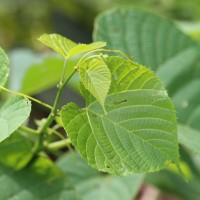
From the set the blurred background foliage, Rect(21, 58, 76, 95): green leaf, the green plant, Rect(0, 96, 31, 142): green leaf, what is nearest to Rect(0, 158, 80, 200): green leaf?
the green plant

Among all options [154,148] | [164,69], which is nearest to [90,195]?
[164,69]

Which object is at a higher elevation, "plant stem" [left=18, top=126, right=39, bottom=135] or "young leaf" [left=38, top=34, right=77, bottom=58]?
"young leaf" [left=38, top=34, right=77, bottom=58]

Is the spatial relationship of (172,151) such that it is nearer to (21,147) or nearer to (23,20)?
(21,147)

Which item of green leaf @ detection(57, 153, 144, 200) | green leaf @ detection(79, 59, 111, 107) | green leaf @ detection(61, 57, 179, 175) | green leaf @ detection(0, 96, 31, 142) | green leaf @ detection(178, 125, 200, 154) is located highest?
green leaf @ detection(79, 59, 111, 107)

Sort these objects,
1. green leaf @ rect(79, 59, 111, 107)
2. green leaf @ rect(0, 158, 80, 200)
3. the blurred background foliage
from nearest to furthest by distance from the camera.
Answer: green leaf @ rect(79, 59, 111, 107) → green leaf @ rect(0, 158, 80, 200) → the blurred background foliage

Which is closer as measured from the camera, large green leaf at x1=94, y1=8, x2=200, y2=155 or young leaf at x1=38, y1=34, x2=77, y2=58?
young leaf at x1=38, y1=34, x2=77, y2=58

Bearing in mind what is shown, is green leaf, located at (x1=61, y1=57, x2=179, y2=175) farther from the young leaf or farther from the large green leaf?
the large green leaf

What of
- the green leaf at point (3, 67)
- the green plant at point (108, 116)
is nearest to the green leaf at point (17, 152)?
the green plant at point (108, 116)
